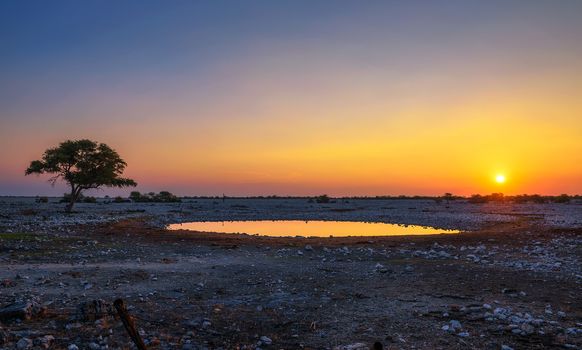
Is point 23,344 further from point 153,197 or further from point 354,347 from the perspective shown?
point 153,197

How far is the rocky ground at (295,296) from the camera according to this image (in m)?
8.98

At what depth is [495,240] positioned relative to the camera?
24547mm

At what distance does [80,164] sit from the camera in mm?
53625

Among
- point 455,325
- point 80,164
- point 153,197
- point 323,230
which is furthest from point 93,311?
point 153,197

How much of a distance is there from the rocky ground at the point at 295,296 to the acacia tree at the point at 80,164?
111 ft

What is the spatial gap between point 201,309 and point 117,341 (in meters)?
2.61

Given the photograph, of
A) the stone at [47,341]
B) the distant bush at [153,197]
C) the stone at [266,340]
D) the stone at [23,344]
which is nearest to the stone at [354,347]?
the stone at [266,340]

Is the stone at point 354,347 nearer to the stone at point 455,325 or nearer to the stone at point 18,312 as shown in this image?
the stone at point 455,325

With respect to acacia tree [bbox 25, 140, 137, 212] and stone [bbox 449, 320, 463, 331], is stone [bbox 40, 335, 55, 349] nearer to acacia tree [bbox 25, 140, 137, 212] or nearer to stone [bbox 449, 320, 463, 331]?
stone [bbox 449, 320, 463, 331]

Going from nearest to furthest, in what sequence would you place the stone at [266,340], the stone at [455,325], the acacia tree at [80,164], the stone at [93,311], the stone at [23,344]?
the stone at [23,344] → the stone at [266,340] → the stone at [455,325] → the stone at [93,311] → the acacia tree at [80,164]

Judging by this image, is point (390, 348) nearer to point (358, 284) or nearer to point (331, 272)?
point (358, 284)

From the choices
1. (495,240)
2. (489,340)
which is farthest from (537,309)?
(495,240)

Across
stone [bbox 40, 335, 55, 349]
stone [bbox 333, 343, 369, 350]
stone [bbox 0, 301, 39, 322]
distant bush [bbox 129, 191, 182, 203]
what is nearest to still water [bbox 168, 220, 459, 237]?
stone [bbox 0, 301, 39, 322]

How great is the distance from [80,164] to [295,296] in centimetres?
4862
